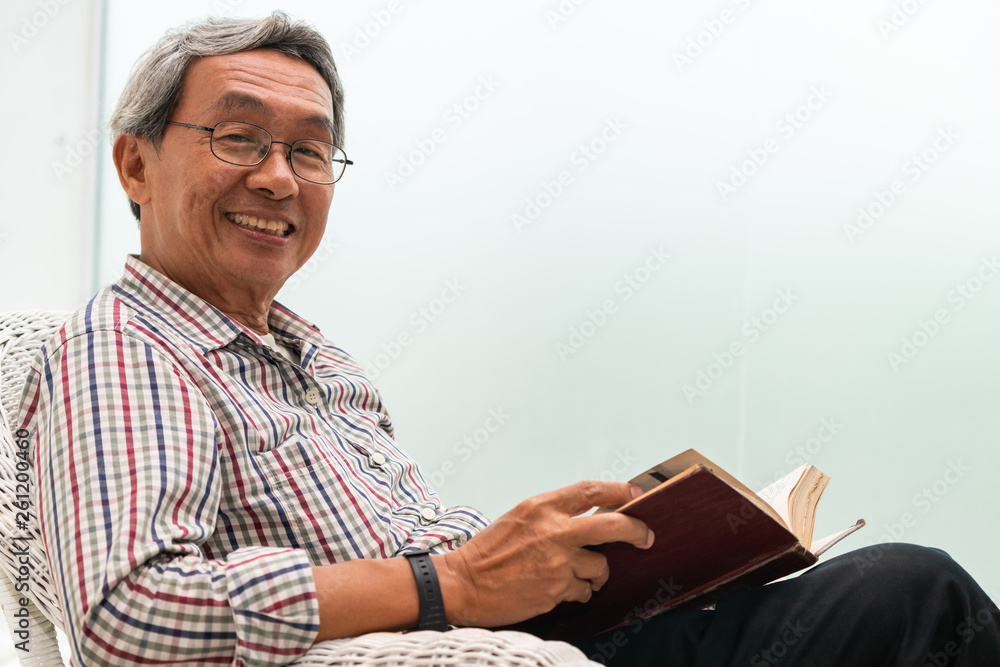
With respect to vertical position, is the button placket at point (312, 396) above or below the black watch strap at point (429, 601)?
below

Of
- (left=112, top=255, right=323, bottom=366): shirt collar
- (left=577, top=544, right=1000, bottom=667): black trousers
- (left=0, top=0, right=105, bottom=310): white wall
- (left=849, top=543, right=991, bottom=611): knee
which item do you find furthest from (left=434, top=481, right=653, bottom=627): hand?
(left=0, top=0, right=105, bottom=310): white wall

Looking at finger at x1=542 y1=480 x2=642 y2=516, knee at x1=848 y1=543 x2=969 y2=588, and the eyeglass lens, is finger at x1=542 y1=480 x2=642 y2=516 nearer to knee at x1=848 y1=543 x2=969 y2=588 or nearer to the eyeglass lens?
knee at x1=848 y1=543 x2=969 y2=588

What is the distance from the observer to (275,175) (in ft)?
3.45

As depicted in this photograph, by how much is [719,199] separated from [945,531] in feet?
4.16

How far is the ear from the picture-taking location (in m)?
1.08

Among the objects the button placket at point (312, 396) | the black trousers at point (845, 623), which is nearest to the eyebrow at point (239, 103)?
the button placket at point (312, 396)

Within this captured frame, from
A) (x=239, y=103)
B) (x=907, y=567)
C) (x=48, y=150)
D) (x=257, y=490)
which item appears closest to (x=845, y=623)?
(x=907, y=567)

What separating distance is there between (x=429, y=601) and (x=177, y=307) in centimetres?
49

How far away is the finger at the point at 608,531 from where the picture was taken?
0.74 m

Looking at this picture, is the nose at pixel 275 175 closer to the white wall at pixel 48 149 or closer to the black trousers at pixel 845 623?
the black trousers at pixel 845 623

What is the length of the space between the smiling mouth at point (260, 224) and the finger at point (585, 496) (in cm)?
56

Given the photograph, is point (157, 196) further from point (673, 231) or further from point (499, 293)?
point (673, 231)

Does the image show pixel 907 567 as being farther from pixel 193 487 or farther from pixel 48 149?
pixel 48 149

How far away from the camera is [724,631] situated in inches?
33.4
